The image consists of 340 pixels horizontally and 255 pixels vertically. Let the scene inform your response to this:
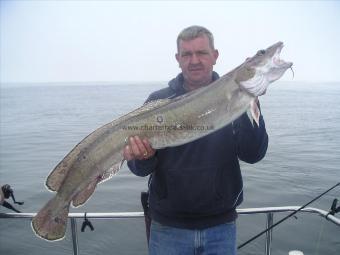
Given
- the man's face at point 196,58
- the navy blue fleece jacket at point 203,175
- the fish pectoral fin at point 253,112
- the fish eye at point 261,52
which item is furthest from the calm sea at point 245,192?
the fish eye at point 261,52

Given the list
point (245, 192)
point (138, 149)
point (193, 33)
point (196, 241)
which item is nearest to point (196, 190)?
point (196, 241)

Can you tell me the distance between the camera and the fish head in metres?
3.56

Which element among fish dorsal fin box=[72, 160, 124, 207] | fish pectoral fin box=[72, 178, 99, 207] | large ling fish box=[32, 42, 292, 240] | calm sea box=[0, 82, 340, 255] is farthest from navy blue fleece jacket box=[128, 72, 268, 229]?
calm sea box=[0, 82, 340, 255]

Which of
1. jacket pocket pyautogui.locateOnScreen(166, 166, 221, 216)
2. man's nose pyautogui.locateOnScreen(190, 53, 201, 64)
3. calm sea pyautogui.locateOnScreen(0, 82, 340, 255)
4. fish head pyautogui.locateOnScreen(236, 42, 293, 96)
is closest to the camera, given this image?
jacket pocket pyautogui.locateOnScreen(166, 166, 221, 216)

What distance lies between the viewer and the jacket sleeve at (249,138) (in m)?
3.51

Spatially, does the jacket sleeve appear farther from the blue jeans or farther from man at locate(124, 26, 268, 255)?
the blue jeans

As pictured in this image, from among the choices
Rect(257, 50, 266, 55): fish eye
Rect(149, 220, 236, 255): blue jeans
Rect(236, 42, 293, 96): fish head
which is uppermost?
Rect(257, 50, 266, 55): fish eye

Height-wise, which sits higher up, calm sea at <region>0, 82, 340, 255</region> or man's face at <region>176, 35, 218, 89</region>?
man's face at <region>176, 35, 218, 89</region>

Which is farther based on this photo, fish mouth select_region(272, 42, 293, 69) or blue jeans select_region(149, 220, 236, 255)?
fish mouth select_region(272, 42, 293, 69)

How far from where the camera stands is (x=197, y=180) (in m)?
3.43

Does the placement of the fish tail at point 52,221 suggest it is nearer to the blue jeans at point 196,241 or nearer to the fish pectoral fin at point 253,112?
the blue jeans at point 196,241

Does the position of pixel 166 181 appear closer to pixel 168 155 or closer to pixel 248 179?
pixel 168 155

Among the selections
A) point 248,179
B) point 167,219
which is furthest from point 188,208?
point 248,179

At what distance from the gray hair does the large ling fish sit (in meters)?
0.50
